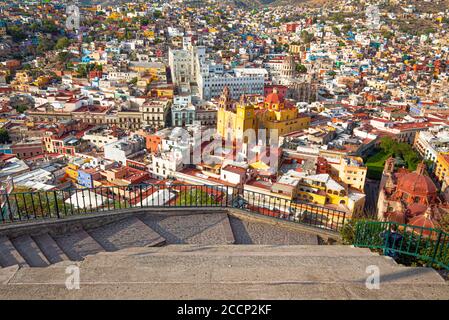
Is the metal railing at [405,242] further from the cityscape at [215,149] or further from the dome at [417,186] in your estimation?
the dome at [417,186]

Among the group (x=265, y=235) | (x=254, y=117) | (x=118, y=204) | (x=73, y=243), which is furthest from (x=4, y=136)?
(x=265, y=235)

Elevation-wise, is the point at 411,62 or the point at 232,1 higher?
the point at 232,1

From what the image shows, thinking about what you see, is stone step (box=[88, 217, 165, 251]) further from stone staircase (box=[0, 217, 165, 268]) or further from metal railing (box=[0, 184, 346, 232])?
metal railing (box=[0, 184, 346, 232])

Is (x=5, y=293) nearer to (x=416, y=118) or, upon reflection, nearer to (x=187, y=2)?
(x=416, y=118)

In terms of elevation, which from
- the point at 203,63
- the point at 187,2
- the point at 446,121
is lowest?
the point at 446,121

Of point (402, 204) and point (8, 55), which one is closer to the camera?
point (402, 204)

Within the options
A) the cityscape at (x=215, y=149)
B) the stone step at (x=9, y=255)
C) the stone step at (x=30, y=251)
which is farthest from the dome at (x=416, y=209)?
the stone step at (x=9, y=255)

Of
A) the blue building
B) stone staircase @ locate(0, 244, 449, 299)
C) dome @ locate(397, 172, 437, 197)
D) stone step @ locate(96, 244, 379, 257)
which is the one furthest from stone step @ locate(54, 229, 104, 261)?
dome @ locate(397, 172, 437, 197)

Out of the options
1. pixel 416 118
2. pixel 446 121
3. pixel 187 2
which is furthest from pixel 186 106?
pixel 187 2
